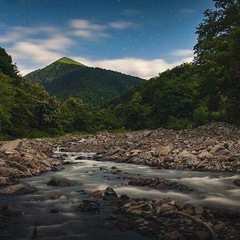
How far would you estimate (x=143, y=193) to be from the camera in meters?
12.7

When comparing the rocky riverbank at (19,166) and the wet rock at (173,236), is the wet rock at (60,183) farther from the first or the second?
the wet rock at (173,236)

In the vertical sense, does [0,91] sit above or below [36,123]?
above

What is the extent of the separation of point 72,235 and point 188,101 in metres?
44.9

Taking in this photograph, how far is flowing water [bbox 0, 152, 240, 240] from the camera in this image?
810 centimetres

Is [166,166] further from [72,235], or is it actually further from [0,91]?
[0,91]

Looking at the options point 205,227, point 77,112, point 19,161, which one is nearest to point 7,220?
point 205,227

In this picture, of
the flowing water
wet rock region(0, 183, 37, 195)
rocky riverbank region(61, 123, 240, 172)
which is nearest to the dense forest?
rocky riverbank region(61, 123, 240, 172)

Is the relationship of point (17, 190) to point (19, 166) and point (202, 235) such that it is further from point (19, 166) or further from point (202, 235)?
point (202, 235)

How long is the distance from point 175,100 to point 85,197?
41.9 metres

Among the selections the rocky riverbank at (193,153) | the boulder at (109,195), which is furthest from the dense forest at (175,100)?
the boulder at (109,195)

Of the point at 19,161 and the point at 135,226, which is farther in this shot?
the point at 19,161

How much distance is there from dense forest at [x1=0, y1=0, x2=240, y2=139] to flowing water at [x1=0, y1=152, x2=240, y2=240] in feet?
25.7

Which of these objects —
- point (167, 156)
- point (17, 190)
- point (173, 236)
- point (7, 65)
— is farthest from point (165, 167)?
point (7, 65)

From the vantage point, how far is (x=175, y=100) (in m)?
52.1
